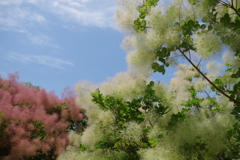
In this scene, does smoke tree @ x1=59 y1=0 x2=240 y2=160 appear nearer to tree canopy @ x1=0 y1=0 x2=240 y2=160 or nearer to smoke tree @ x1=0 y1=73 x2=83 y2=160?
tree canopy @ x1=0 y1=0 x2=240 y2=160

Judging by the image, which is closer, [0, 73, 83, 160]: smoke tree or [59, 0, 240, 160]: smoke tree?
[59, 0, 240, 160]: smoke tree

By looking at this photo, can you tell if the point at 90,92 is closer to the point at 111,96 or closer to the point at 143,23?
the point at 111,96

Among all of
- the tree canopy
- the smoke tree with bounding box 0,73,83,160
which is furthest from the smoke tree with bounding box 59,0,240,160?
the smoke tree with bounding box 0,73,83,160

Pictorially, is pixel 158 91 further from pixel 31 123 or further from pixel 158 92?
pixel 31 123

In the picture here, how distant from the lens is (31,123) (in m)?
3.50

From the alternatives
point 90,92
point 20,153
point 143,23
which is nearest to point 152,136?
point 90,92

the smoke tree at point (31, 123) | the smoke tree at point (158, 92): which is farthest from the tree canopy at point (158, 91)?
the smoke tree at point (31, 123)

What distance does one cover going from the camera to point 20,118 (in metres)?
3.42

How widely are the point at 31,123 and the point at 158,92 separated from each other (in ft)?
8.78

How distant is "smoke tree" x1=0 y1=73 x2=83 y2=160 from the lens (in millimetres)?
3186

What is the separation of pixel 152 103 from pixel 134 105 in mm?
142

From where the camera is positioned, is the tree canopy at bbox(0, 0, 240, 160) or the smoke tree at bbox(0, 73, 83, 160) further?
the smoke tree at bbox(0, 73, 83, 160)

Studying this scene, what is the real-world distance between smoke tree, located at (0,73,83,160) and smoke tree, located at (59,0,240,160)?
1.90 meters

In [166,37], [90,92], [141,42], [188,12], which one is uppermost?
[188,12]
